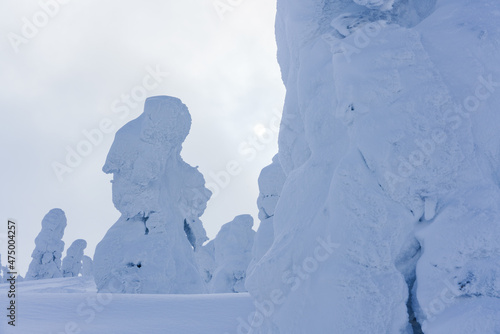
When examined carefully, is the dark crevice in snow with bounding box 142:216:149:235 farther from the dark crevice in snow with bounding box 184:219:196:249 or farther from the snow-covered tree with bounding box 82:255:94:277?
the snow-covered tree with bounding box 82:255:94:277

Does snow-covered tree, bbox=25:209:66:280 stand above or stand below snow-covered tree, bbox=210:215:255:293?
above

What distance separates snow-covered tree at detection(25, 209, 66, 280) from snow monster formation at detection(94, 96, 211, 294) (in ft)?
44.4

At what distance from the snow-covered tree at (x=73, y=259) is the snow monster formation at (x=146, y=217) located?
61.4 feet

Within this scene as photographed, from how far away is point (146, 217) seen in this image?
10.7 metres

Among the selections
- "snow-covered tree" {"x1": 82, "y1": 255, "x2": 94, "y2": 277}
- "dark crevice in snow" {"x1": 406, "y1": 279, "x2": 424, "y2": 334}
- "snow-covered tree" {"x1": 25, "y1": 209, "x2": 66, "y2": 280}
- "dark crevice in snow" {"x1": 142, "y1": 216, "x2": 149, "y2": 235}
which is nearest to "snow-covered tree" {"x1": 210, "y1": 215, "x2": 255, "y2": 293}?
"dark crevice in snow" {"x1": 142, "y1": 216, "x2": 149, "y2": 235}

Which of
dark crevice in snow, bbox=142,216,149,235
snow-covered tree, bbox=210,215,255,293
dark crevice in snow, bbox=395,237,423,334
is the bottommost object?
snow-covered tree, bbox=210,215,255,293

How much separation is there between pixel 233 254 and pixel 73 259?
14778 millimetres

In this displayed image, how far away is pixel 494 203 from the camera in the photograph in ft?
9.69

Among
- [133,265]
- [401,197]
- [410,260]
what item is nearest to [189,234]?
[133,265]

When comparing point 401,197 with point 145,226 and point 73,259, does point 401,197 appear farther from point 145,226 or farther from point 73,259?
point 73,259

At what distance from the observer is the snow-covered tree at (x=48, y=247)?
22047mm

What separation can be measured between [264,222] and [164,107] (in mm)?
4616

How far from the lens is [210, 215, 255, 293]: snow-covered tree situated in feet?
54.1

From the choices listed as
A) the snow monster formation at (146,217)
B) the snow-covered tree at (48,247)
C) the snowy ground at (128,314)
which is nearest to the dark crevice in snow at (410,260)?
the snowy ground at (128,314)
